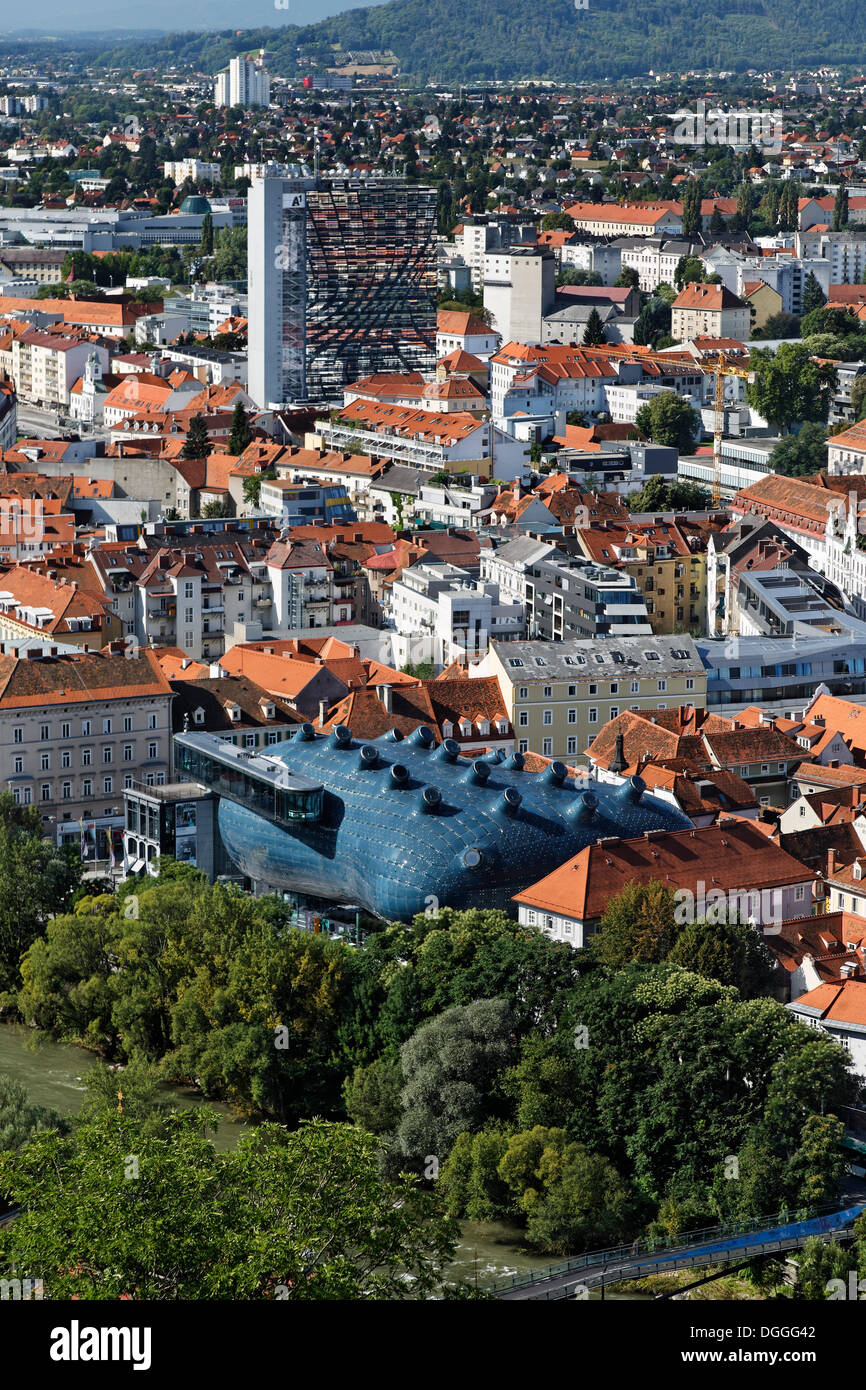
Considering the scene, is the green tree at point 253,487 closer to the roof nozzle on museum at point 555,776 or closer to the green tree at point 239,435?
the green tree at point 239,435

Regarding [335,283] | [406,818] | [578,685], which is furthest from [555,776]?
[335,283]

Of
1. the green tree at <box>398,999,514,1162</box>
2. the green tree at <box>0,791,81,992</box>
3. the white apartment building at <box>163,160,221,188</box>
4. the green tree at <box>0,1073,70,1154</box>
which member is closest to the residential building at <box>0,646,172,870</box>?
the green tree at <box>0,791,81,992</box>

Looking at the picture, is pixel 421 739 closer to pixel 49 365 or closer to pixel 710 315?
pixel 49 365

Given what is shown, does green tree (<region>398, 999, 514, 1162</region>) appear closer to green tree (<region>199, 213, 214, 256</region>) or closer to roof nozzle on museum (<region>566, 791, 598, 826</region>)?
roof nozzle on museum (<region>566, 791, 598, 826</region>)

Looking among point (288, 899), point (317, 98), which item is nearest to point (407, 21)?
point (317, 98)

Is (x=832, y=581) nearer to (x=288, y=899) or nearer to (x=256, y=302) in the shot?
(x=288, y=899)

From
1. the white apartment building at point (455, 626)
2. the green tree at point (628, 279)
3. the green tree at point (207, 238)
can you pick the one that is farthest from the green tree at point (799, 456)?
the green tree at point (207, 238)
